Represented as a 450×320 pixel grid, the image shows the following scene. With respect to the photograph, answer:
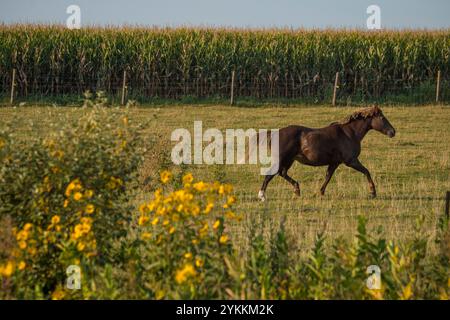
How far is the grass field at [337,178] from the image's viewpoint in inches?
472

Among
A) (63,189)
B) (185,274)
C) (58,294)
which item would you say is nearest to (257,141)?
(63,189)

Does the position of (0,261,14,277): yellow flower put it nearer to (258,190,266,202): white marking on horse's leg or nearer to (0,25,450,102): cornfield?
(258,190,266,202): white marking on horse's leg

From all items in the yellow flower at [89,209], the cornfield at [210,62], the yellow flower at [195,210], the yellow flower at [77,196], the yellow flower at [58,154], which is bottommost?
the yellow flower at [89,209]

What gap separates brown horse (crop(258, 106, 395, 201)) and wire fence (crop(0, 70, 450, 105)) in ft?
60.2

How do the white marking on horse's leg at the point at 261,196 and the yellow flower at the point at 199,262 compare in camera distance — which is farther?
the white marking on horse's leg at the point at 261,196

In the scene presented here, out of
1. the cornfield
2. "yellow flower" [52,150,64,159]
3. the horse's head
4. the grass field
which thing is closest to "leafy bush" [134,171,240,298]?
the grass field

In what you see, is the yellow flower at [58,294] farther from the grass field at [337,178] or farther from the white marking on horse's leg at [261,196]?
the white marking on horse's leg at [261,196]

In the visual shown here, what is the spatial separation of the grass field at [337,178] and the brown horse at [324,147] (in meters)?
0.46

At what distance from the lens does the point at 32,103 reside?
32.8 metres

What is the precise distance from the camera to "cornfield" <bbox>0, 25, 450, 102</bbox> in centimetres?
3706

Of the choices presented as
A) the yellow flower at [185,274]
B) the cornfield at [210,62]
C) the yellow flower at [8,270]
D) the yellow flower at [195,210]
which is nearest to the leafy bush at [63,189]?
the yellow flower at [8,270]

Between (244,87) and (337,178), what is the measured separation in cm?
1891

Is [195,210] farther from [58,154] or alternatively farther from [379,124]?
[379,124]
